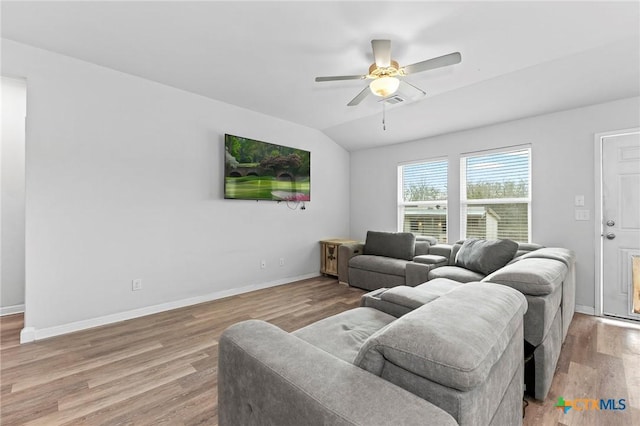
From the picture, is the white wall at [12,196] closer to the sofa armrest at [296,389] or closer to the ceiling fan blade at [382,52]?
the sofa armrest at [296,389]

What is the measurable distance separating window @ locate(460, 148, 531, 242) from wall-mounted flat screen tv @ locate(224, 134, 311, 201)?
2503mm

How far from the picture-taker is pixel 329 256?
196 inches

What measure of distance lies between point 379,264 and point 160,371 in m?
2.91

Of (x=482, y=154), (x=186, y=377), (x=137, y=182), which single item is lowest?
(x=186, y=377)

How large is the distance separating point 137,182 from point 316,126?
9.51 ft

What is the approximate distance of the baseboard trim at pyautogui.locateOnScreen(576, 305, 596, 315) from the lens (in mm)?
3230

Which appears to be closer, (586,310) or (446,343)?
(446,343)

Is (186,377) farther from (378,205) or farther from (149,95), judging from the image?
(378,205)

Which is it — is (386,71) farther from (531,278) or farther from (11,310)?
(11,310)

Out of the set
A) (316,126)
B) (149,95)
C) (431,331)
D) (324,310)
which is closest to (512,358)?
(431,331)

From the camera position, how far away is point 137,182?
319 centimetres

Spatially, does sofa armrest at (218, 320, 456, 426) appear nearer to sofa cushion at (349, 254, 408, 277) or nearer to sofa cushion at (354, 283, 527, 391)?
sofa cushion at (354, 283, 527, 391)

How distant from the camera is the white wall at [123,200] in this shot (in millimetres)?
2664

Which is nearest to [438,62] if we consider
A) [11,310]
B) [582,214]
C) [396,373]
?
[396,373]
